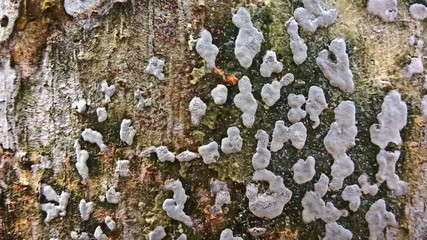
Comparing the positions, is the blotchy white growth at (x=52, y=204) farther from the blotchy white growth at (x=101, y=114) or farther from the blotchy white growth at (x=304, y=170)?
the blotchy white growth at (x=304, y=170)

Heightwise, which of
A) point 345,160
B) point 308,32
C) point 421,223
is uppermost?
point 308,32

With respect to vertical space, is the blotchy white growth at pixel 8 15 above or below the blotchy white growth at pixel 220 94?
above

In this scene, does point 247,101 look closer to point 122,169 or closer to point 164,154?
point 164,154

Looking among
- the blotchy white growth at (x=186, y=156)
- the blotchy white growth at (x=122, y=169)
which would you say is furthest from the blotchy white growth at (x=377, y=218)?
the blotchy white growth at (x=122, y=169)

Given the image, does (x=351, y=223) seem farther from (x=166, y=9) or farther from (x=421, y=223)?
(x=166, y=9)

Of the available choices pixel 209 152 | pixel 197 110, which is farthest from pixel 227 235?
pixel 197 110

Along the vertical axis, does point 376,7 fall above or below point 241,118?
above

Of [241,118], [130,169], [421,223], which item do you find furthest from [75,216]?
[421,223]
